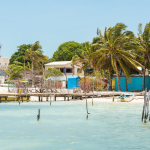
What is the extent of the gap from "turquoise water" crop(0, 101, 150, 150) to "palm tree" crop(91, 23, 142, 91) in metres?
13.1

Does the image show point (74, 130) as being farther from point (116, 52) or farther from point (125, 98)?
point (116, 52)

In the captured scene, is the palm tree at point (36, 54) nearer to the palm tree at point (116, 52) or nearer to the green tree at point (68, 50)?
the green tree at point (68, 50)

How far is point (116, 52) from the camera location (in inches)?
1757

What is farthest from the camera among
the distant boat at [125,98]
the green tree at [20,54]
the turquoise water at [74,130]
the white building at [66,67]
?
the green tree at [20,54]

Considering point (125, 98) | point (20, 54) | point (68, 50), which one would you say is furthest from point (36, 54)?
point (125, 98)

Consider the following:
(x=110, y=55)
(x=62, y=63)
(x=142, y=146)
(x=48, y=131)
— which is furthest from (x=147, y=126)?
(x=62, y=63)

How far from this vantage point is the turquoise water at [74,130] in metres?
16.6

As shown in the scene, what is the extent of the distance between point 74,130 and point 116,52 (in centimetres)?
2568

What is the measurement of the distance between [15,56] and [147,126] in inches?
2549

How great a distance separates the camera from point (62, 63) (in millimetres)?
75375

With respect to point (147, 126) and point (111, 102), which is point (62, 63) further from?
point (147, 126)

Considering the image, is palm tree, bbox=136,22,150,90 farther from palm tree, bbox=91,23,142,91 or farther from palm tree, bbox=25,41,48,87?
palm tree, bbox=25,41,48,87

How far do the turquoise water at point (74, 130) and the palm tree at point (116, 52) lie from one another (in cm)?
1312

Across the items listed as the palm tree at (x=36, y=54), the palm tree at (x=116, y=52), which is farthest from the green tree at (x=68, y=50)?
the palm tree at (x=116, y=52)
